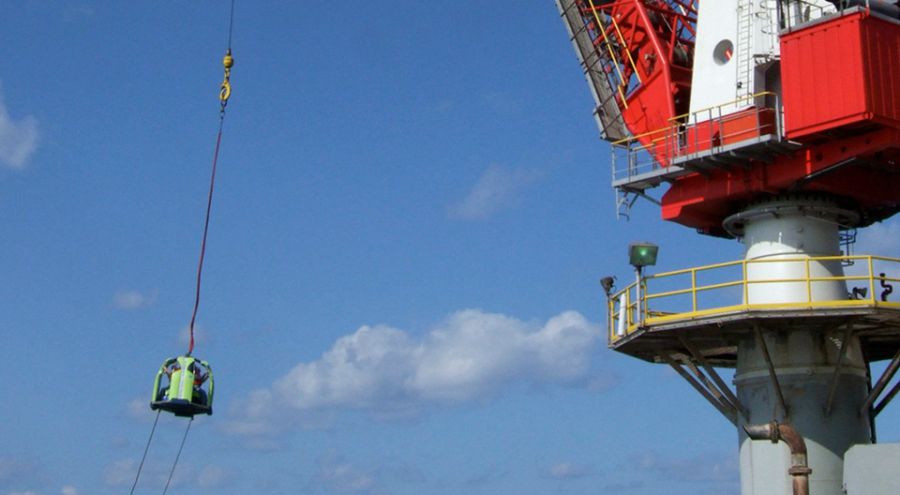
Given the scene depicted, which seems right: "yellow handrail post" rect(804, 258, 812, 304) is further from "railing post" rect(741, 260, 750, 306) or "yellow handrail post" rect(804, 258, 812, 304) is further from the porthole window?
the porthole window

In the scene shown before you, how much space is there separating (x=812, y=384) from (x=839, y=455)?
1.94 metres

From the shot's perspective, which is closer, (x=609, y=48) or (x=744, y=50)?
(x=744, y=50)

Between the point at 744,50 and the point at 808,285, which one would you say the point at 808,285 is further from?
the point at 744,50

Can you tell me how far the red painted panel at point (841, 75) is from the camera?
31.1 meters

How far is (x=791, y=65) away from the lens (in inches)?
1277

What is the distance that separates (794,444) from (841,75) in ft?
32.1

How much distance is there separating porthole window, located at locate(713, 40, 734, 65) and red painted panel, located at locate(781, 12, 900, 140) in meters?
2.38

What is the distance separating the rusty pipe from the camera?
89.8 feet

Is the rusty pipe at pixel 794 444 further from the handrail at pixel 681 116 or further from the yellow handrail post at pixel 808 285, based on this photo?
the handrail at pixel 681 116

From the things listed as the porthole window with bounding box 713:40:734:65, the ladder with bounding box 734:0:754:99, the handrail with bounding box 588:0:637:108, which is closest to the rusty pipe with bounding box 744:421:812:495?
the ladder with bounding box 734:0:754:99

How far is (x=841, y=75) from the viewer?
3147 cm

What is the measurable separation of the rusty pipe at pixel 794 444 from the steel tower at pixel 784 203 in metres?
2.18

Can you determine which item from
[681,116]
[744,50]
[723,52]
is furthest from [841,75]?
[681,116]

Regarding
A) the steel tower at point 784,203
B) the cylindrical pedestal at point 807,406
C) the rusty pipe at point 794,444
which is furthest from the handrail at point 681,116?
the rusty pipe at point 794,444
